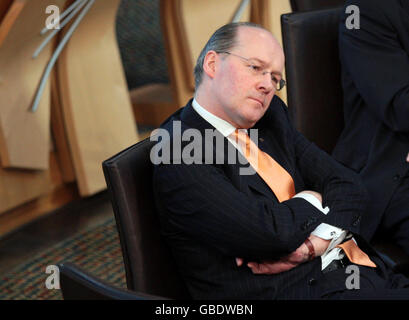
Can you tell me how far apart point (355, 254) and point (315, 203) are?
0.56 feet

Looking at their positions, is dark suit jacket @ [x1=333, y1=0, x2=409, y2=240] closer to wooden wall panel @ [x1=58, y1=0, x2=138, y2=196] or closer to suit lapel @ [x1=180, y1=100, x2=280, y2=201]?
suit lapel @ [x1=180, y1=100, x2=280, y2=201]

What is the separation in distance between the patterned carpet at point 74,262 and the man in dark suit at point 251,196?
114 cm

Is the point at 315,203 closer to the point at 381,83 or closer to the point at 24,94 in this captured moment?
the point at 381,83

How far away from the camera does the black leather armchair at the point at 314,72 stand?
6.30ft

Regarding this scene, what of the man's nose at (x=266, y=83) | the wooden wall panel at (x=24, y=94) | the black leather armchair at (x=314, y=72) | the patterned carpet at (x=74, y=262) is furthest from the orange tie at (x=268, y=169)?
the wooden wall panel at (x=24, y=94)

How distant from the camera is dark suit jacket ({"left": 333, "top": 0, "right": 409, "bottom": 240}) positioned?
1.82 m

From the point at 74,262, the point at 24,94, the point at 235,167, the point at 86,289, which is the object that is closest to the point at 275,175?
the point at 235,167

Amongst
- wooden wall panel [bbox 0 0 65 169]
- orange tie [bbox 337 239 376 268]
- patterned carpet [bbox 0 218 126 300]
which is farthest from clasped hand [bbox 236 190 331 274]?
wooden wall panel [bbox 0 0 65 169]

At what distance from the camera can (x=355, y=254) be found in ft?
5.15

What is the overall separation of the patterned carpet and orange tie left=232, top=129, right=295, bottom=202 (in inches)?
44.4

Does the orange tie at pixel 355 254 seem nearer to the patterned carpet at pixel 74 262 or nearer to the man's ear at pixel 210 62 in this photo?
the man's ear at pixel 210 62

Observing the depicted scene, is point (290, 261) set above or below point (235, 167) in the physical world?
below
